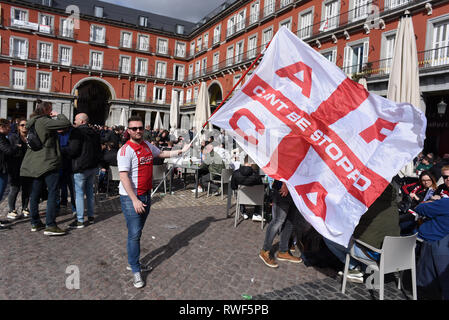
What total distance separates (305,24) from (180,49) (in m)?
23.7

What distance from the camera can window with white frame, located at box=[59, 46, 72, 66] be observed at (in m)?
34.8

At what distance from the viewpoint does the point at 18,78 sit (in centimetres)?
3288

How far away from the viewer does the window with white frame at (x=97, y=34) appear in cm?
3656

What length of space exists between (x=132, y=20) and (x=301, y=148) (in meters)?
43.9

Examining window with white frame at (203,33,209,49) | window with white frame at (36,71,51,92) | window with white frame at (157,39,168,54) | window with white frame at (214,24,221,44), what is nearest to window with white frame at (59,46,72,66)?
window with white frame at (36,71,51,92)

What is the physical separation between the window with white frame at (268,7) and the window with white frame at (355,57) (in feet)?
32.7

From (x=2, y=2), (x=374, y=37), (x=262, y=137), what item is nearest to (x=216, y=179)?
(x=262, y=137)

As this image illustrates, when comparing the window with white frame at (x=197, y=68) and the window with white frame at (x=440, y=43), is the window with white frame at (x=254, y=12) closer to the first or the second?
the window with white frame at (x=197, y=68)

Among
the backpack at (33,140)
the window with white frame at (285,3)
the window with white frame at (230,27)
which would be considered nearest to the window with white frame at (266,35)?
the window with white frame at (285,3)

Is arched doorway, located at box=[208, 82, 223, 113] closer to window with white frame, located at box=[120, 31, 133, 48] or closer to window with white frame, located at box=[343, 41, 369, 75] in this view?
window with white frame, located at box=[120, 31, 133, 48]

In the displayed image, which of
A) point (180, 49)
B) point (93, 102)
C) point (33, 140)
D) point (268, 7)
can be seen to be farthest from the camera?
point (93, 102)

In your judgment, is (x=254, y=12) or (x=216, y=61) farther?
(x=216, y=61)

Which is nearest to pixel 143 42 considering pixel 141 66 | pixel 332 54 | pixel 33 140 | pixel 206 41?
pixel 141 66

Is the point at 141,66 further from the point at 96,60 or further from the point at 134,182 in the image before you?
the point at 134,182
